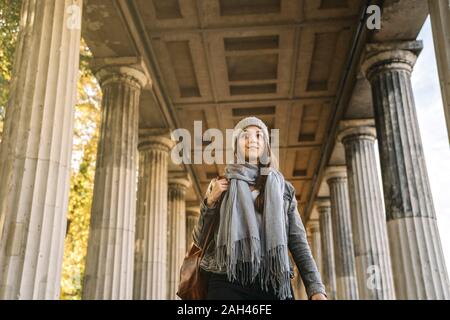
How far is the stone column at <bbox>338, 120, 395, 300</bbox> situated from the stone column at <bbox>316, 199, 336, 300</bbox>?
10576 mm

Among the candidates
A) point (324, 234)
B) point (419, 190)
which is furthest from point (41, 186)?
point (324, 234)

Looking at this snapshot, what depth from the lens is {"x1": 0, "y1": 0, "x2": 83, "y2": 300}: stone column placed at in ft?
25.7

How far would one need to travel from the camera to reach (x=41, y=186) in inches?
325

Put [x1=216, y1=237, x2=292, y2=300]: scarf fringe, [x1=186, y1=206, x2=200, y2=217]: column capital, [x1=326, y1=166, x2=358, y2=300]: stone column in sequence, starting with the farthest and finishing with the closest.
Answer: [x1=186, y1=206, x2=200, y2=217]: column capital
[x1=326, y1=166, x2=358, y2=300]: stone column
[x1=216, y1=237, x2=292, y2=300]: scarf fringe

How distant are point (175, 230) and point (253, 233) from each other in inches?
886

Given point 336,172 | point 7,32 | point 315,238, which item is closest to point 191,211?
point 315,238

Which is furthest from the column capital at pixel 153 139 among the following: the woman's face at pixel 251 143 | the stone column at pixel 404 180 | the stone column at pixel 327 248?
the woman's face at pixel 251 143

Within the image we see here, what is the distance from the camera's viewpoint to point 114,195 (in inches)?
559

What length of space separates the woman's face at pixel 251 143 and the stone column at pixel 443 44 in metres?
6.75

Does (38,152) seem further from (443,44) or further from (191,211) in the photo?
(191,211)

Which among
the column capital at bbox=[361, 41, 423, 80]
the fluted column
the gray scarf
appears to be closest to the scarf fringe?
the gray scarf

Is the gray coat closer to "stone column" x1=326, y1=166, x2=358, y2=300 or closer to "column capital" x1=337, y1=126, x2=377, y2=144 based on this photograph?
"column capital" x1=337, y1=126, x2=377, y2=144

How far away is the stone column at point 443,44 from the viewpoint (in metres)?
9.30
